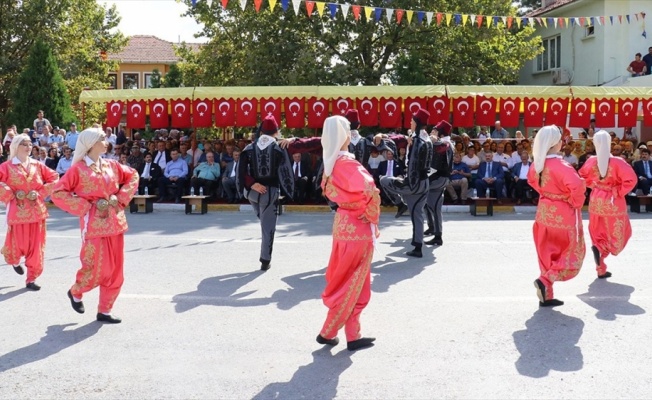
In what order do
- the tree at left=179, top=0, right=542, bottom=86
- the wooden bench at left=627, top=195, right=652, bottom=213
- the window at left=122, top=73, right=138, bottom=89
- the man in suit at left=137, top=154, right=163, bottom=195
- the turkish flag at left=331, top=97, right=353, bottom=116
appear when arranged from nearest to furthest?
the wooden bench at left=627, top=195, right=652, bottom=213
the man in suit at left=137, top=154, right=163, bottom=195
the turkish flag at left=331, top=97, right=353, bottom=116
the tree at left=179, top=0, right=542, bottom=86
the window at left=122, top=73, right=138, bottom=89

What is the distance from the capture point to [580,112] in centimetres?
1891

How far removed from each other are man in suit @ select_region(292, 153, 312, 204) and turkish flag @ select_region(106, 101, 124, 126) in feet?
18.0

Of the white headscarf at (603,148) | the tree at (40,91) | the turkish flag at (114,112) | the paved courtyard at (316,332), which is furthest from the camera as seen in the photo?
the tree at (40,91)

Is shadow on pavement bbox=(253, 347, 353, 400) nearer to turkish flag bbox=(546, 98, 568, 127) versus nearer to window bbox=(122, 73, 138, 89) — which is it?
turkish flag bbox=(546, 98, 568, 127)

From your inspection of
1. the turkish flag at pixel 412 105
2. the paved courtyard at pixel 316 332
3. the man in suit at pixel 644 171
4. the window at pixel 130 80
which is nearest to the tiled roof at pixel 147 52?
the window at pixel 130 80

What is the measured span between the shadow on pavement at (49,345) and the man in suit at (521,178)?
478 inches

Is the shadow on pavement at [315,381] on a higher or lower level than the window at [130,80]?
lower

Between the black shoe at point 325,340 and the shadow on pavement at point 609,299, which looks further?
the shadow on pavement at point 609,299

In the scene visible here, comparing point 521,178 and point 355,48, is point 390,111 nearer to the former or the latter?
point 521,178

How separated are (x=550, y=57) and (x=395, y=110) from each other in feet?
55.0

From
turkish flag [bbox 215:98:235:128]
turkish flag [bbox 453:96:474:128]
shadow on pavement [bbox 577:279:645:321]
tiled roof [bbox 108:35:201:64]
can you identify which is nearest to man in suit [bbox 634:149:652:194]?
turkish flag [bbox 453:96:474:128]

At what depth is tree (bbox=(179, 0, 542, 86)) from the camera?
24.2 m

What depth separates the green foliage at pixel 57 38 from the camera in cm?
3183

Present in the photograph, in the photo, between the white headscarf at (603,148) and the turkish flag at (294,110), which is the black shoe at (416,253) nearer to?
the white headscarf at (603,148)
